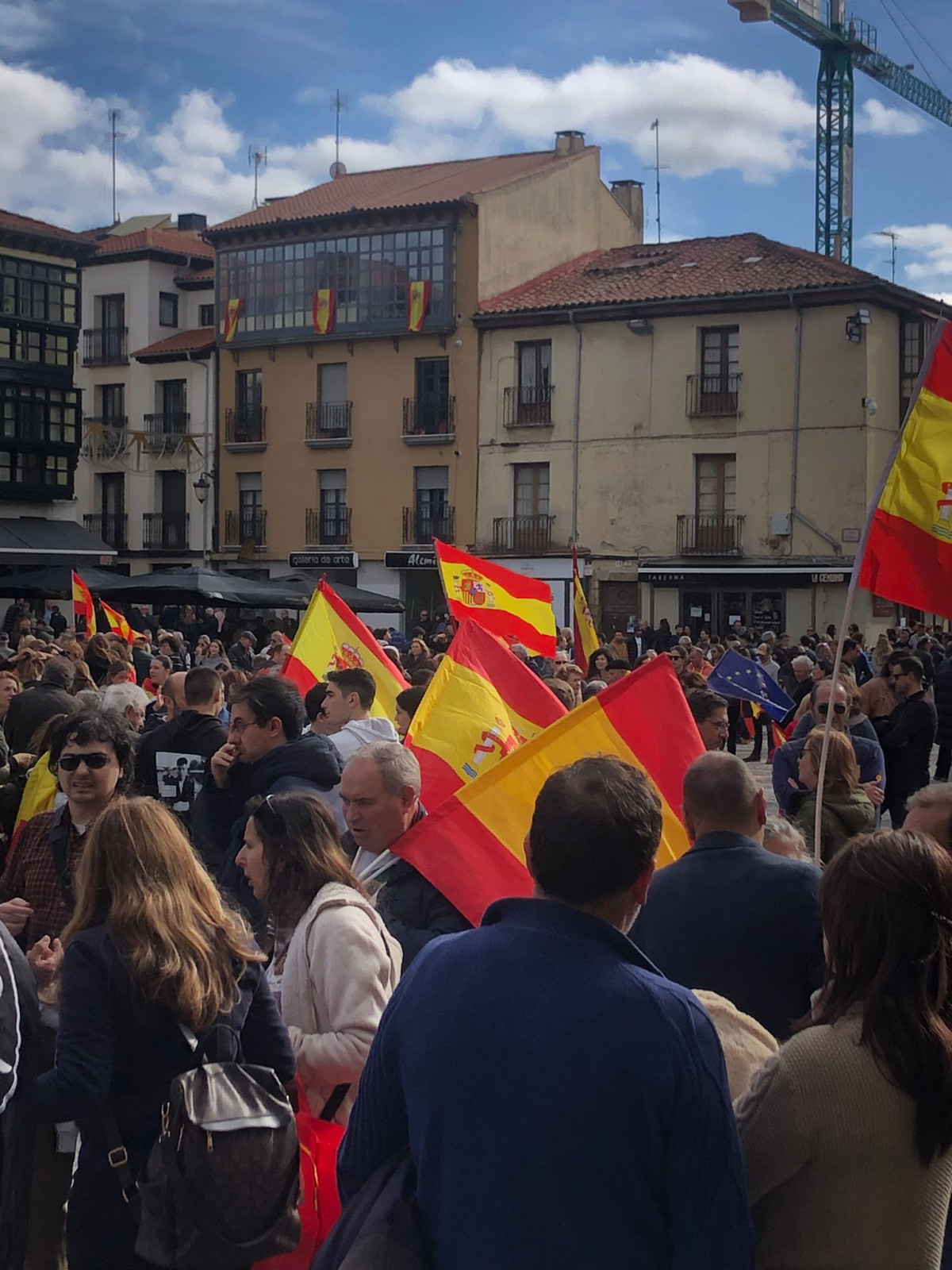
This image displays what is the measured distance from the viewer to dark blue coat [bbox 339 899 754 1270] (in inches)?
84.7

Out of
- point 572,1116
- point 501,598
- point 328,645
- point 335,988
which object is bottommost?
point 335,988

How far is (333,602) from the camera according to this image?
9703mm

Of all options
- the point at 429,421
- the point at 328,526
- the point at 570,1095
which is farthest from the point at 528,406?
the point at 570,1095

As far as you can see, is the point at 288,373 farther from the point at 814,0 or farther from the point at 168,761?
the point at 168,761

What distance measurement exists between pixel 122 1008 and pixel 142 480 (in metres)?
41.3

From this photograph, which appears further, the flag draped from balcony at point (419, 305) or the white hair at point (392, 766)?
the flag draped from balcony at point (419, 305)

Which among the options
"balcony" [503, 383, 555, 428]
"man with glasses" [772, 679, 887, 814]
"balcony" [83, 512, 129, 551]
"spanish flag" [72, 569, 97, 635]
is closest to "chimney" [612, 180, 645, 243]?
"balcony" [503, 383, 555, 428]

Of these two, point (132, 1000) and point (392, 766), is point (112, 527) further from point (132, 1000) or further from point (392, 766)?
point (132, 1000)

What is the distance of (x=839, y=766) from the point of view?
6152mm

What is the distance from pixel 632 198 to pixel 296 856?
4277 centimetres

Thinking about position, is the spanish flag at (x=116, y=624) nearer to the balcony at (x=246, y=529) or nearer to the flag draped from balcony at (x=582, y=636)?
the flag draped from balcony at (x=582, y=636)

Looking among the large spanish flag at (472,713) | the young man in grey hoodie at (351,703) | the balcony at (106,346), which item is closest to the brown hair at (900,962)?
the large spanish flag at (472,713)

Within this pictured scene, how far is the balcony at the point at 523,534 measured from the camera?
3662 centimetres

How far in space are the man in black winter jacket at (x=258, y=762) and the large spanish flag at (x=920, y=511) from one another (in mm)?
2262
